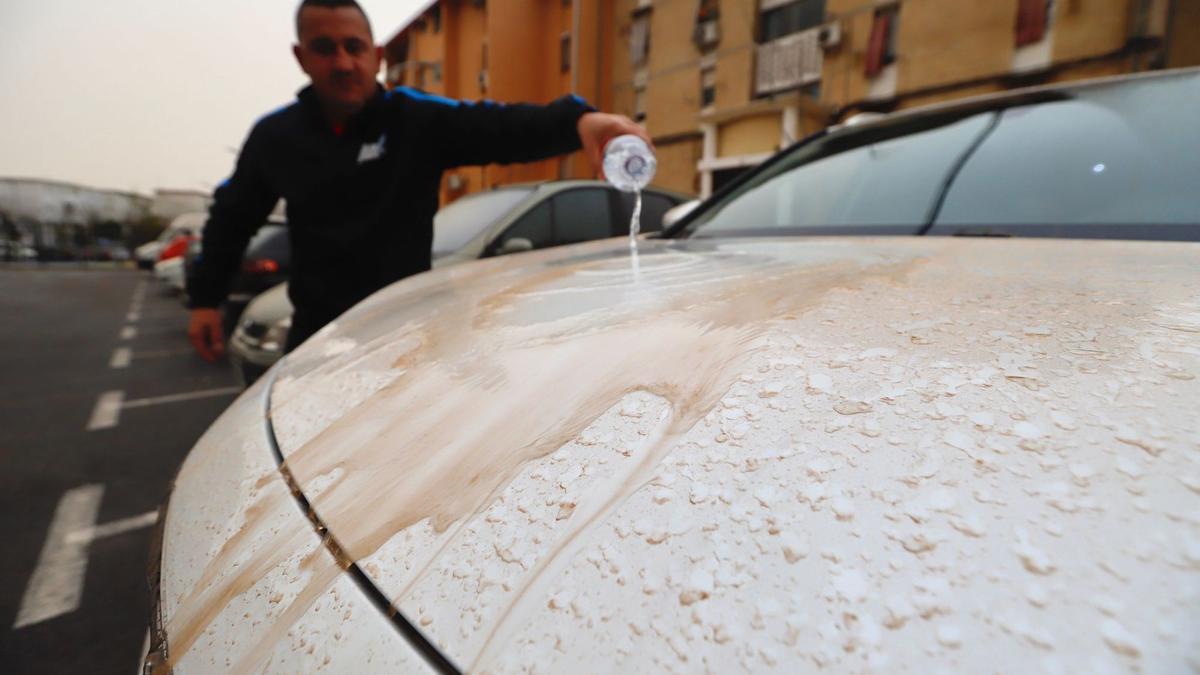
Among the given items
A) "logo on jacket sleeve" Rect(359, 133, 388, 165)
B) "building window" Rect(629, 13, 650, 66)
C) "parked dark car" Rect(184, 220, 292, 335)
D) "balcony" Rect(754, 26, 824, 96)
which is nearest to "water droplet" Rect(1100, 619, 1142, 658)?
"logo on jacket sleeve" Rect(359, 133, 388, 165)

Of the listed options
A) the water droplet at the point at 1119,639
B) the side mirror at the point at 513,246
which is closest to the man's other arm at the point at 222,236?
the side mirror at the point at 513,246

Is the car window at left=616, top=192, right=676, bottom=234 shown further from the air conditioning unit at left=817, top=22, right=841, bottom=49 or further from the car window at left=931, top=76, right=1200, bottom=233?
the air conditioning unit at left=817, top=22, right=841, bottom=49

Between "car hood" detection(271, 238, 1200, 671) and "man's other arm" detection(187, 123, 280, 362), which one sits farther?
"man's other arm" detection(187, 123, 280, 362)

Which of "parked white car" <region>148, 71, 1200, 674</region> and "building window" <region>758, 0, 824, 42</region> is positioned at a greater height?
"building window" <region>758, 0, 824, 42</region>

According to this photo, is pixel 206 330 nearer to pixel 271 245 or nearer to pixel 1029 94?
pixel 1029 94

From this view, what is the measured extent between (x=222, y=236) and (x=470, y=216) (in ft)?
6.11

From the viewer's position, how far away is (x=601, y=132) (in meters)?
1.55

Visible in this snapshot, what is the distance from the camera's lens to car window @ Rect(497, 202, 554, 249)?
11.6ft

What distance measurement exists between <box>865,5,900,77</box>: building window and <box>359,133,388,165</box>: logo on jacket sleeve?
917 centimetres

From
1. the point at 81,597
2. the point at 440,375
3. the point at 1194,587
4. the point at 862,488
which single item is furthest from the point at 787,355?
the point at 81,597

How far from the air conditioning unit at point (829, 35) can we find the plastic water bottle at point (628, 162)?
9461mm

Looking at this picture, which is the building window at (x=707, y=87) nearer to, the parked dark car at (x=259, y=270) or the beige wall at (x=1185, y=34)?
the beige wall at (x=1185, y=34)

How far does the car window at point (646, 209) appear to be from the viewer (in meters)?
4.17

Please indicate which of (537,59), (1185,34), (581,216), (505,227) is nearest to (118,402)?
(505,227)
